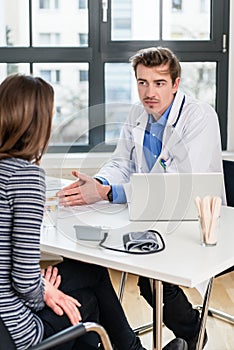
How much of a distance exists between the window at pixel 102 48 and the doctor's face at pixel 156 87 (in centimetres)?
103

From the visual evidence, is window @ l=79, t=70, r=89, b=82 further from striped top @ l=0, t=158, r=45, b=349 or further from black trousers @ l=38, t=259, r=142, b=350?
striped top @ l=0, t=158, r=45, b=349

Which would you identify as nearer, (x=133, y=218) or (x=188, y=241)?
(x=188, y=241)

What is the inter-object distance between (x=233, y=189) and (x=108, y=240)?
0.91 metres

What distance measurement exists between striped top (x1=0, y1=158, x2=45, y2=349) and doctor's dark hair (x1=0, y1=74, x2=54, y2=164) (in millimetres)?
36

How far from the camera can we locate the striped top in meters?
1.62

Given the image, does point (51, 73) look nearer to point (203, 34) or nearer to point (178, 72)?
point (203, 34)

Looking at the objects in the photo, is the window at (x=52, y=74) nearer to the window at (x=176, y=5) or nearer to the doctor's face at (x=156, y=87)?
the window at (x=176, y=5)

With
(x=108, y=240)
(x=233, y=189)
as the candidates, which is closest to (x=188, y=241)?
(x=108, y=240)

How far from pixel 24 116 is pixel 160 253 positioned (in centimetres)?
58

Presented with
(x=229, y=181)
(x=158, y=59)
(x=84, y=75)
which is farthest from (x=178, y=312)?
(x=84, y=75)

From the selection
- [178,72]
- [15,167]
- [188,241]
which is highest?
[178,72]

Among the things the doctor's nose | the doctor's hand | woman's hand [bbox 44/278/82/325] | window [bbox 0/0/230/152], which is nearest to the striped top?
woman's hand [bbox 44/278/82/325]

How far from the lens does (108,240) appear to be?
202 cm

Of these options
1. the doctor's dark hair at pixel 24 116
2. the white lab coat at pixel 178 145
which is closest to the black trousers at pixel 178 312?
the white lab coat at pixel 178 145
